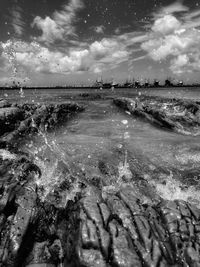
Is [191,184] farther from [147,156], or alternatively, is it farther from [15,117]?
[15,117]

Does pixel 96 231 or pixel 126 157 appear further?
pixel 126 157

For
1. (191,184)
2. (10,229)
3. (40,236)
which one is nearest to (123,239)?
(40,236)

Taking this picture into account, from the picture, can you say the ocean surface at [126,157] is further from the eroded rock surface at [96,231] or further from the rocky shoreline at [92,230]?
the eroded rock surface at [96,231]

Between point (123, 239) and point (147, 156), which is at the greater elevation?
point (123, 239)

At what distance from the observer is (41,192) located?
33.0 ft

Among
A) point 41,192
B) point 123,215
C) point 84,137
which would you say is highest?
point 123,215

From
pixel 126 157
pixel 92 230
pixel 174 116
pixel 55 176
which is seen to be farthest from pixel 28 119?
pixel 92 230

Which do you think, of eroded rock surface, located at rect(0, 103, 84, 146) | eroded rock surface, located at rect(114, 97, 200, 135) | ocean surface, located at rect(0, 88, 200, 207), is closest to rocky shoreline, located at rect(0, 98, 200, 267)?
ocean surface, located at rect(0, 88, 200, 207)

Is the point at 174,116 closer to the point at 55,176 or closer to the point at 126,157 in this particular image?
the point at 126,157

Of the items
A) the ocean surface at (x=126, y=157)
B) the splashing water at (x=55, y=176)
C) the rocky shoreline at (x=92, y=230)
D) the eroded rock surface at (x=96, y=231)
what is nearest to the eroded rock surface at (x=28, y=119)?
the ocean surface at (x=126, y=157)

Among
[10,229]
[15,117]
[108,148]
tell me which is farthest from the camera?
[15,117]

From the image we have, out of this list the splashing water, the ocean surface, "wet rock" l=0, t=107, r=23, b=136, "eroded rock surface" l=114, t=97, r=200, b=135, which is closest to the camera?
the splashing water

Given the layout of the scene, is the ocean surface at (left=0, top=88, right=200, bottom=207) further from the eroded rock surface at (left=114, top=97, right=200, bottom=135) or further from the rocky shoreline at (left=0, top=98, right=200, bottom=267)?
the eroded rock surface at (left=114, top=97, right=200, bottom=135)

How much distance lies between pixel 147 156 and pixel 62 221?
10.6 metres
